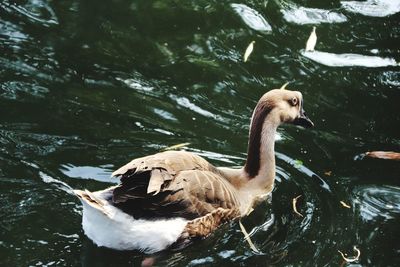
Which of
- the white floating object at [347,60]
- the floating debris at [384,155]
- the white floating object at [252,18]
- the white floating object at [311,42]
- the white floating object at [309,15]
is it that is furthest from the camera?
the white floating object at [309,15]

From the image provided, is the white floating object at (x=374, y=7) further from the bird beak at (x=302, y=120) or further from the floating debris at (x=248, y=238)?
the floating debris at (x=248, y=238)

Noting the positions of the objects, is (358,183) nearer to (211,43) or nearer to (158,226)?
(158,226)

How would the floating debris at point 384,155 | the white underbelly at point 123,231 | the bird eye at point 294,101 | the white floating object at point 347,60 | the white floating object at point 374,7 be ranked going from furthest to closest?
the white floating object at point 374,7 → the white floating object at point 347,60 → the floating debris at point 384,155 → the bird eye at point 294,101 → the white underbelly at point 123,231

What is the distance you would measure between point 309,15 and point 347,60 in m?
1.30

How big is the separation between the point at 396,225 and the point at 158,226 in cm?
217

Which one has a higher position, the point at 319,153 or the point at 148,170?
the point at 148,170

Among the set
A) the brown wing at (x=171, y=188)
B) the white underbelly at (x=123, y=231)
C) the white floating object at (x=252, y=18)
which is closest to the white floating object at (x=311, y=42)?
the white floating object at (x=252, y=18)

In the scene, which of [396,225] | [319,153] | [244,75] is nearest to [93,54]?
[244,75]

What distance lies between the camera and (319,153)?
7.31m

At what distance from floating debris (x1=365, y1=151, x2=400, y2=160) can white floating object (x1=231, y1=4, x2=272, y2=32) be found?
2953mm

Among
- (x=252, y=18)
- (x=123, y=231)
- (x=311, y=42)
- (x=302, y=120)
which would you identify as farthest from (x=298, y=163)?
(x=252, y=18)

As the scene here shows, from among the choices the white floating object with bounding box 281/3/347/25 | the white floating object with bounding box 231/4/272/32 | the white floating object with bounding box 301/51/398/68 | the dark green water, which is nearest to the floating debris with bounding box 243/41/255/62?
the dark green water

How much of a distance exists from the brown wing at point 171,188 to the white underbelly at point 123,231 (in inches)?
3.1

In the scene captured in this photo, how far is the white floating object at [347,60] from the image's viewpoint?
29.4 ft
